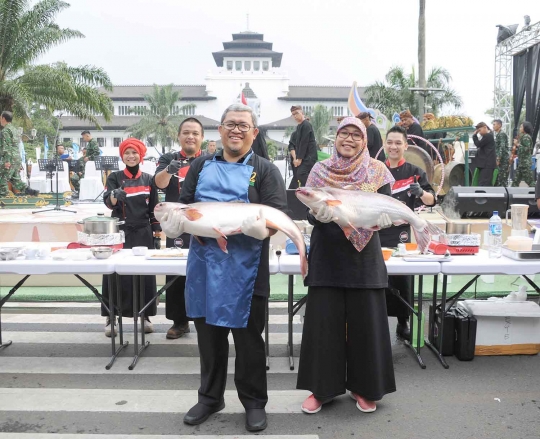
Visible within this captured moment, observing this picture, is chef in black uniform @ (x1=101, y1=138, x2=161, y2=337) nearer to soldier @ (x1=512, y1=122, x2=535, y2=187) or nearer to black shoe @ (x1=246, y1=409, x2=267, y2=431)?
black shoe @ (x1=246, y1=409, x2=267, y2=431)

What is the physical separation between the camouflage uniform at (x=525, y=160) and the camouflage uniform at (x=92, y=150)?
468 inches

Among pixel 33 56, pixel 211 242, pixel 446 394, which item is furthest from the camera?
pixel 33 56

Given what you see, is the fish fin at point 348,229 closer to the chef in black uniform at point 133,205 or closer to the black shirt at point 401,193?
the black shirt at point 401,193

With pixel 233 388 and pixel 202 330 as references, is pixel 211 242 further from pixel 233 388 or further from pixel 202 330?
pixel 233 388

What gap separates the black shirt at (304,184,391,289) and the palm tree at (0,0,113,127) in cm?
1648

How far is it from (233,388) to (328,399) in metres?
0.78

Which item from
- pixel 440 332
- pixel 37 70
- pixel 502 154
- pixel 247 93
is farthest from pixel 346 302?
pixel 247 93

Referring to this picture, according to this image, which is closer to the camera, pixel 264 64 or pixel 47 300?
pixel 47 300

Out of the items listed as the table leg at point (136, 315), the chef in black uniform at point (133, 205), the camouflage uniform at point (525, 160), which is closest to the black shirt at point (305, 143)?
the chef in black uniform at point (133, 205)

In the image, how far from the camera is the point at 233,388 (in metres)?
3.84

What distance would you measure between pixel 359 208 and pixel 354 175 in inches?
10.5

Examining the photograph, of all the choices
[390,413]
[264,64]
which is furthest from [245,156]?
[264,64]

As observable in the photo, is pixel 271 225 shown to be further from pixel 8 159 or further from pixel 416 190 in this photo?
pixel 8 159

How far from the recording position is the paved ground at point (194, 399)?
319cm
